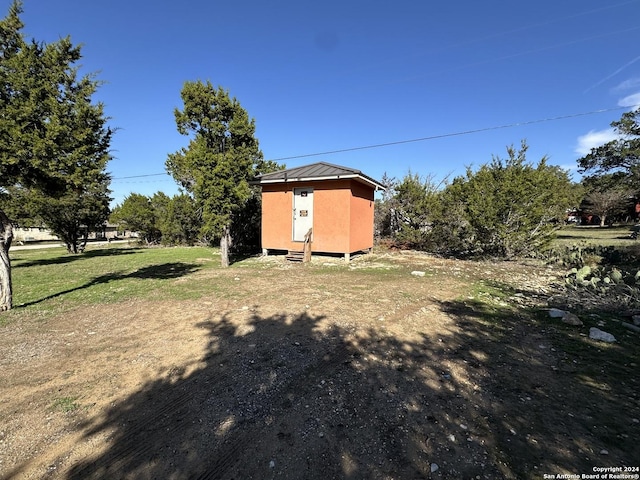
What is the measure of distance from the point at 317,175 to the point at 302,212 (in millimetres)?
1704

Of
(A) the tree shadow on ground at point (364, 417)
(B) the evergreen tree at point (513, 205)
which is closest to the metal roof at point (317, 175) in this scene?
(B) the evergreen tree at point (513, 205)

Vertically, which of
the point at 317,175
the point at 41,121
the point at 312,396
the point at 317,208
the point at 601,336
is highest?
the point at 317,175

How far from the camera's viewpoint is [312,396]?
2.62 m

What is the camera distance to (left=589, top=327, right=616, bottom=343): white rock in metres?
3.70

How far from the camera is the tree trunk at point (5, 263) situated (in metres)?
4.89

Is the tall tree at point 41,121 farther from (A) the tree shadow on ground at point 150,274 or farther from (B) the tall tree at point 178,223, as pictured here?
(B) the tall tree at point 178,223

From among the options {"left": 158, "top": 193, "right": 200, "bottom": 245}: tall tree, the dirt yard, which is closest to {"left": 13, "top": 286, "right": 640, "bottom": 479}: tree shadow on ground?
the dirt yard

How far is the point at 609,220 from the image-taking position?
36.3m

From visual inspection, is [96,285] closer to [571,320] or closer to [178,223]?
[571,320]

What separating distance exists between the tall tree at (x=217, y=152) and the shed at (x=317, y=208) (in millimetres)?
2042

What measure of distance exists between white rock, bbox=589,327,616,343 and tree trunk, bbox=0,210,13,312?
8673mm

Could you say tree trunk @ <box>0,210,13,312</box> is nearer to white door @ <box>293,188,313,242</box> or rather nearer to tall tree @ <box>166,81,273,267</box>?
tall tree @ <box>166,81,273,267</box>

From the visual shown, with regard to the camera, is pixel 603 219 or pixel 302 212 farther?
pixel 603 219

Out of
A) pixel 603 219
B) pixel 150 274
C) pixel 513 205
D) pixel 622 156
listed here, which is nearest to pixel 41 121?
pixel 150 274
